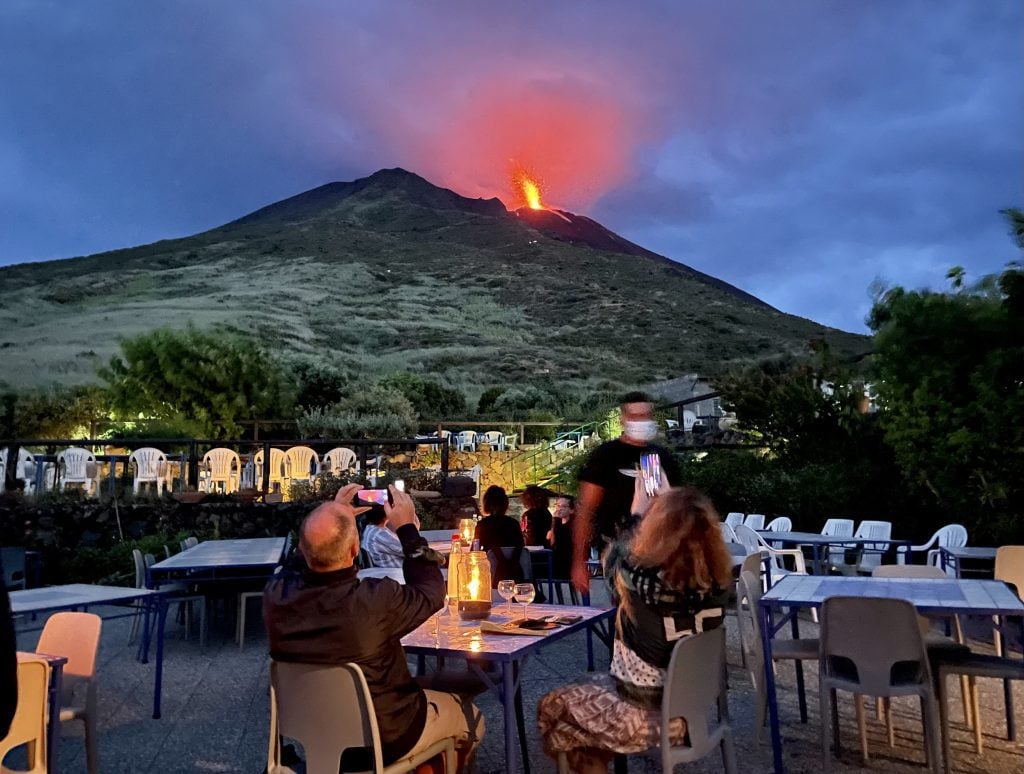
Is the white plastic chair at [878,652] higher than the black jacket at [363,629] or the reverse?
the reverse

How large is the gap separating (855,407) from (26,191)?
536 feet

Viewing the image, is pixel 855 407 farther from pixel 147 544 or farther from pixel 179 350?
pixel 179 350

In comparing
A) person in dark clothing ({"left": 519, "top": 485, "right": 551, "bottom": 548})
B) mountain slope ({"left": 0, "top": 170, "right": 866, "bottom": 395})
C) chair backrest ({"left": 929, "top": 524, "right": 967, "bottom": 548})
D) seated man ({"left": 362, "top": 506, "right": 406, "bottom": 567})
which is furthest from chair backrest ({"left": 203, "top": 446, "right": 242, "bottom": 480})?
mountain slope ({"left": 0, "top": 170, "right": 866, "bottom": 395})

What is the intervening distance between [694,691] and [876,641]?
2.92 feet

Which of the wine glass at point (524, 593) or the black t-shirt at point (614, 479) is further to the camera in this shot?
the black t-shirt at point (614, 479)

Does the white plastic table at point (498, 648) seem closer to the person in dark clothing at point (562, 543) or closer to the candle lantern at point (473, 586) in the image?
the candle lantern at point (473, 586)

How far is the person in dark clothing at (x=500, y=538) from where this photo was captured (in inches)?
217

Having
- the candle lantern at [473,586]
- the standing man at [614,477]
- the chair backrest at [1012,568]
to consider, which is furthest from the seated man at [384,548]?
the chair backrest at [1012,568]

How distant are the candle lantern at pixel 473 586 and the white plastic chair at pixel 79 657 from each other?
1356 mm

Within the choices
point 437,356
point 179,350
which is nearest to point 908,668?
point 179,350

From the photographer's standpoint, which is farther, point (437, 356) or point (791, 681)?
point (437, 356)

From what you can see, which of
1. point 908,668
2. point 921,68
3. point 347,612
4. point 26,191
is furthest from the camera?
point 26,191

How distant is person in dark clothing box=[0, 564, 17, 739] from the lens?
1563 millimetres

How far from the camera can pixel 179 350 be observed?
19.7m
